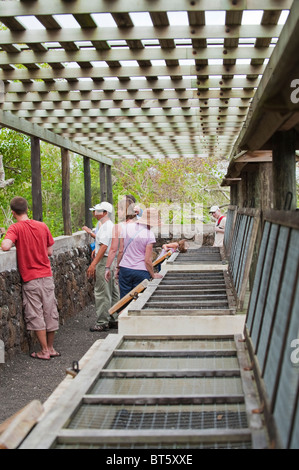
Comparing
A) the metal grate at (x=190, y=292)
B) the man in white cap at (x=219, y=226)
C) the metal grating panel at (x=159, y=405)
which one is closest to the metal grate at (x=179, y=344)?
the metal grating panel at (x=159, y=405)

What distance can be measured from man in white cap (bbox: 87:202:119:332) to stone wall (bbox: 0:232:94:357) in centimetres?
75

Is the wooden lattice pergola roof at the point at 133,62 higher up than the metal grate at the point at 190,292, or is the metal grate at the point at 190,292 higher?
the wooden lattice pergola roof at the point at 133,62

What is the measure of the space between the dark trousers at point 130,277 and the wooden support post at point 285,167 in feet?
10.7

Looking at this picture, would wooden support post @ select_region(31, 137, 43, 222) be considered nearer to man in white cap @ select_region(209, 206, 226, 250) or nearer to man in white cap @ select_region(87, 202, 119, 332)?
man in white cap @ select_region(87, 202, 119, 332)

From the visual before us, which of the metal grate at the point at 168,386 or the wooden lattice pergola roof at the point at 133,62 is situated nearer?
the metal grate at the point at 168,386

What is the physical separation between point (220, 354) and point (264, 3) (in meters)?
2.33

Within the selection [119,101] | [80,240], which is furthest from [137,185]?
[119,101]

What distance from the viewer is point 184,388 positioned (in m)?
2.46

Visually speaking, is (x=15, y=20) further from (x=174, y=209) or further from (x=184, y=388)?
(x=174, y=209)

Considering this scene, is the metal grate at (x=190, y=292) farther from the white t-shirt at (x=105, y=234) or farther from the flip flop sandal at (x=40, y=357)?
the flip flop sandal at (x=40, y=357)

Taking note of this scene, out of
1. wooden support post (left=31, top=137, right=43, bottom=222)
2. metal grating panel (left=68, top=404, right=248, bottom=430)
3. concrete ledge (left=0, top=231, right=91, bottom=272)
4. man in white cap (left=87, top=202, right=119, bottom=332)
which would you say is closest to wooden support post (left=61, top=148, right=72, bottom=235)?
concrete ledge (left=0, top=231, right=91, bottom=272)

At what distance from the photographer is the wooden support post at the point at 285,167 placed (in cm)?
302

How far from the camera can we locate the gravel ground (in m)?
5.06

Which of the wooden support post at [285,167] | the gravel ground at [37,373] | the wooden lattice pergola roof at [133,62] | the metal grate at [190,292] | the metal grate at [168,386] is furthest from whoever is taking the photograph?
the gravel ground at [37,373]
